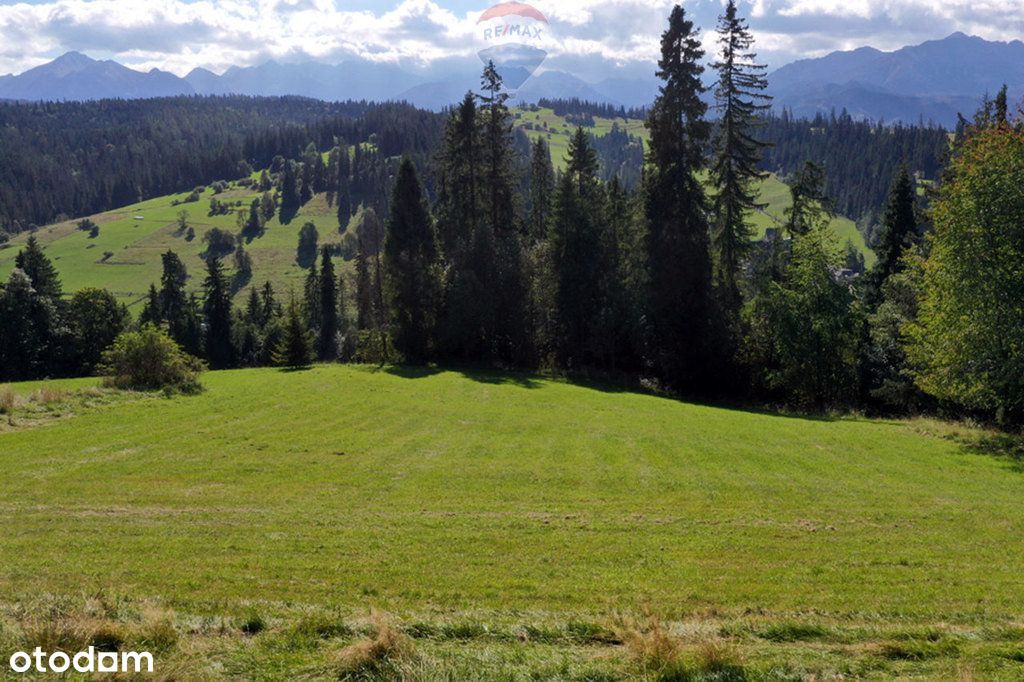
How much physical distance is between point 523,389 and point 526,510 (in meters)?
23.9

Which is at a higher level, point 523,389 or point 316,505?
point 316,505

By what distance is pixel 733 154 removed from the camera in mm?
46375

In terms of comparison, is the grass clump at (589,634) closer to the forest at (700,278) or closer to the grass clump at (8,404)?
the grass clump at (8,404)

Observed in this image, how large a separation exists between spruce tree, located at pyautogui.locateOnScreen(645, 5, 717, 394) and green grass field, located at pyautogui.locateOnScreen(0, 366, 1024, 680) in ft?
54.6

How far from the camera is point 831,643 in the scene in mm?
8617

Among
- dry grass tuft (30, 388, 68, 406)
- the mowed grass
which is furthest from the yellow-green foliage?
the mowed grass

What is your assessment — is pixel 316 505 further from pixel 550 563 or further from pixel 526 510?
pixel 550 563

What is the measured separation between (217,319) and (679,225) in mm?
66770

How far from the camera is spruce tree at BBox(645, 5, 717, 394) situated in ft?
146

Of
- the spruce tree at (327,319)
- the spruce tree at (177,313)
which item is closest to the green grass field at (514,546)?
the spruce tree at (177,313)

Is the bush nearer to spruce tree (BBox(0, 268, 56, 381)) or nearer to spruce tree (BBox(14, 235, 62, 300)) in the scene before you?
spruce tree (BBox(0, 268, 56, 381))

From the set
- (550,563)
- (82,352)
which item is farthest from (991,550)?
(82,352)

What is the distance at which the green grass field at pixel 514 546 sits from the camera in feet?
26.2

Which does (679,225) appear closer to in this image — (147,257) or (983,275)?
(983,275)
